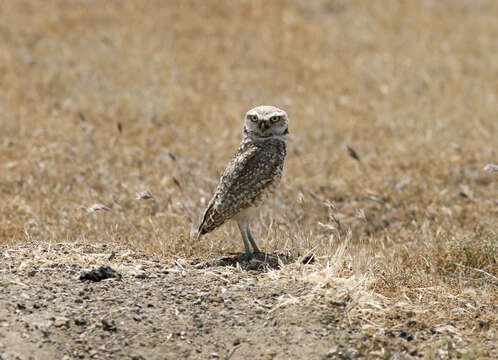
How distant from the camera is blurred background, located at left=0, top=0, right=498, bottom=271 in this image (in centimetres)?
794

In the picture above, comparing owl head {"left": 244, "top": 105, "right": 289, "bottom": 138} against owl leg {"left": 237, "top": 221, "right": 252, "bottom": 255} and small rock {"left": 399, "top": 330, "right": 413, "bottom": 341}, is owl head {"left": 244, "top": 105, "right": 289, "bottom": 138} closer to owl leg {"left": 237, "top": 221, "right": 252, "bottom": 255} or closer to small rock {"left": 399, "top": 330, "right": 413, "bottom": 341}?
owl leg {"left": 237, "top": 221, "right": 252, "bottom": 255}

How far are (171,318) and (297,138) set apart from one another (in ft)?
22.2

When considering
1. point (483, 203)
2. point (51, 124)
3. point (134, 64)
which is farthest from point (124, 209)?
point (134, 64)

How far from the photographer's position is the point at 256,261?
596cm

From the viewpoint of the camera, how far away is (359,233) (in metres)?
8.52

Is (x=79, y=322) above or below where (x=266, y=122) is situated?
below

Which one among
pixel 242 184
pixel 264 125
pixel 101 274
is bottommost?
pixel 101 274

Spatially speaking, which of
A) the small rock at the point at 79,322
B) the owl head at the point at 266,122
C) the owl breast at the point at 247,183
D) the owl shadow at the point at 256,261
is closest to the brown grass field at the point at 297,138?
the owl shadow at the point at 256,261

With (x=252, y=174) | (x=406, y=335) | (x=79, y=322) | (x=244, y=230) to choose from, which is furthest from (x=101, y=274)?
(x=406, y=335)

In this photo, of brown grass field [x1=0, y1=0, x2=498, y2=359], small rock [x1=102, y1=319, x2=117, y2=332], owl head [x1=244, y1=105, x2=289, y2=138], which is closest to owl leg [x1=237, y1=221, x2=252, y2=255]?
brown grass field [x1=0, y1=0, x2=498, y2=359]

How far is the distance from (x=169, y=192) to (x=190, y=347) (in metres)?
4.13

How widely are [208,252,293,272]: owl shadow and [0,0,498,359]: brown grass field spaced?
0.49 ft

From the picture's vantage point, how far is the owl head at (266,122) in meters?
6.27

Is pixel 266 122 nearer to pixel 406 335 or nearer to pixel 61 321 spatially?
pixel 406 335
